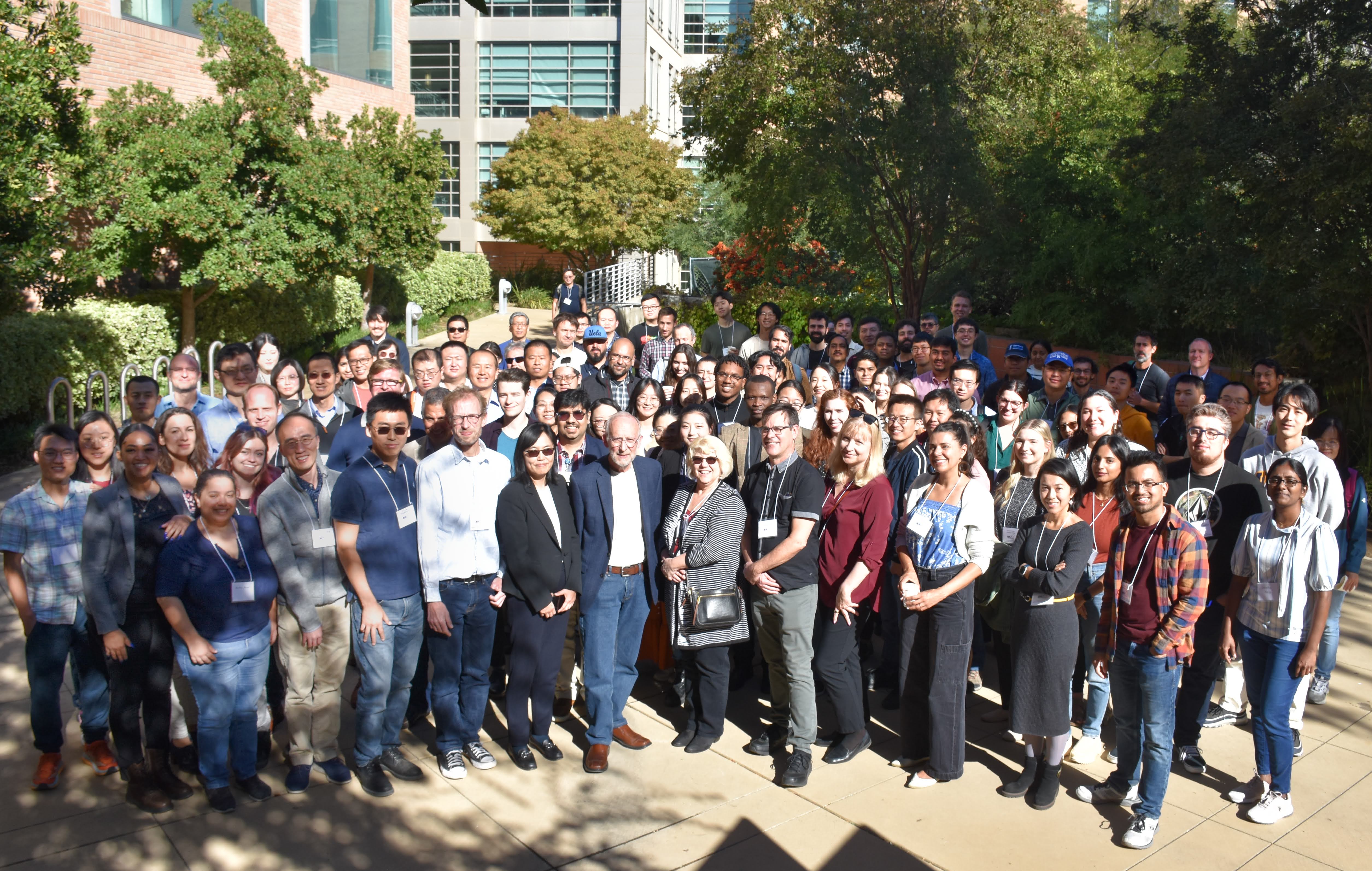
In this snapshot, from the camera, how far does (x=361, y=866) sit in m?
4.43

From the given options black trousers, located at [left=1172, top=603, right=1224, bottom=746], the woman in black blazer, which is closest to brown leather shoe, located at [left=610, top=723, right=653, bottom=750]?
the woman in black blazer

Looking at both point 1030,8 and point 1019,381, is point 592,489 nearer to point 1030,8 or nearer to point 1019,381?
point 1019,381

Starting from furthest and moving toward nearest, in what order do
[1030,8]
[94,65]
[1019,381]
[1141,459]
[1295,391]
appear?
[94,65], [1030,8], [1019,381], [1295,391], [1141,459]

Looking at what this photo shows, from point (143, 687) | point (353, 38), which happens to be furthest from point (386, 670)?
point (353, 38)

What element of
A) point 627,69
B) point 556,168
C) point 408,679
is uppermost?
point 627,69

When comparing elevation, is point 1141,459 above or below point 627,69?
below

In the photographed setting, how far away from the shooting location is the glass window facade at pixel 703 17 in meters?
46.8

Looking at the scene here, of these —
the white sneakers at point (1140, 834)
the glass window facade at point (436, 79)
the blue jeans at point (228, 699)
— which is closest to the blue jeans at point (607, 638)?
the blue jeans at point (228, 699)

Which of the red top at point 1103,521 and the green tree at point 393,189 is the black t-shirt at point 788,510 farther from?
the green tree at point 393,189

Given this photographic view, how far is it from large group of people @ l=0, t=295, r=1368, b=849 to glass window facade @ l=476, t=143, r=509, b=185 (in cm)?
3727

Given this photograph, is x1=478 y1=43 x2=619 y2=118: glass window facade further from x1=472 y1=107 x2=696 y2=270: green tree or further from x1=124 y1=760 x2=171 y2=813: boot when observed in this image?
x1=124 y1=760 x2=171 y2=813: boot

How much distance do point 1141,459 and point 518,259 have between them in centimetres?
3888

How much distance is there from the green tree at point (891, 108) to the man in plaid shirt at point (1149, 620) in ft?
34.2

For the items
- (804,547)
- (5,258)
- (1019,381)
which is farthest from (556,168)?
(804,547)
